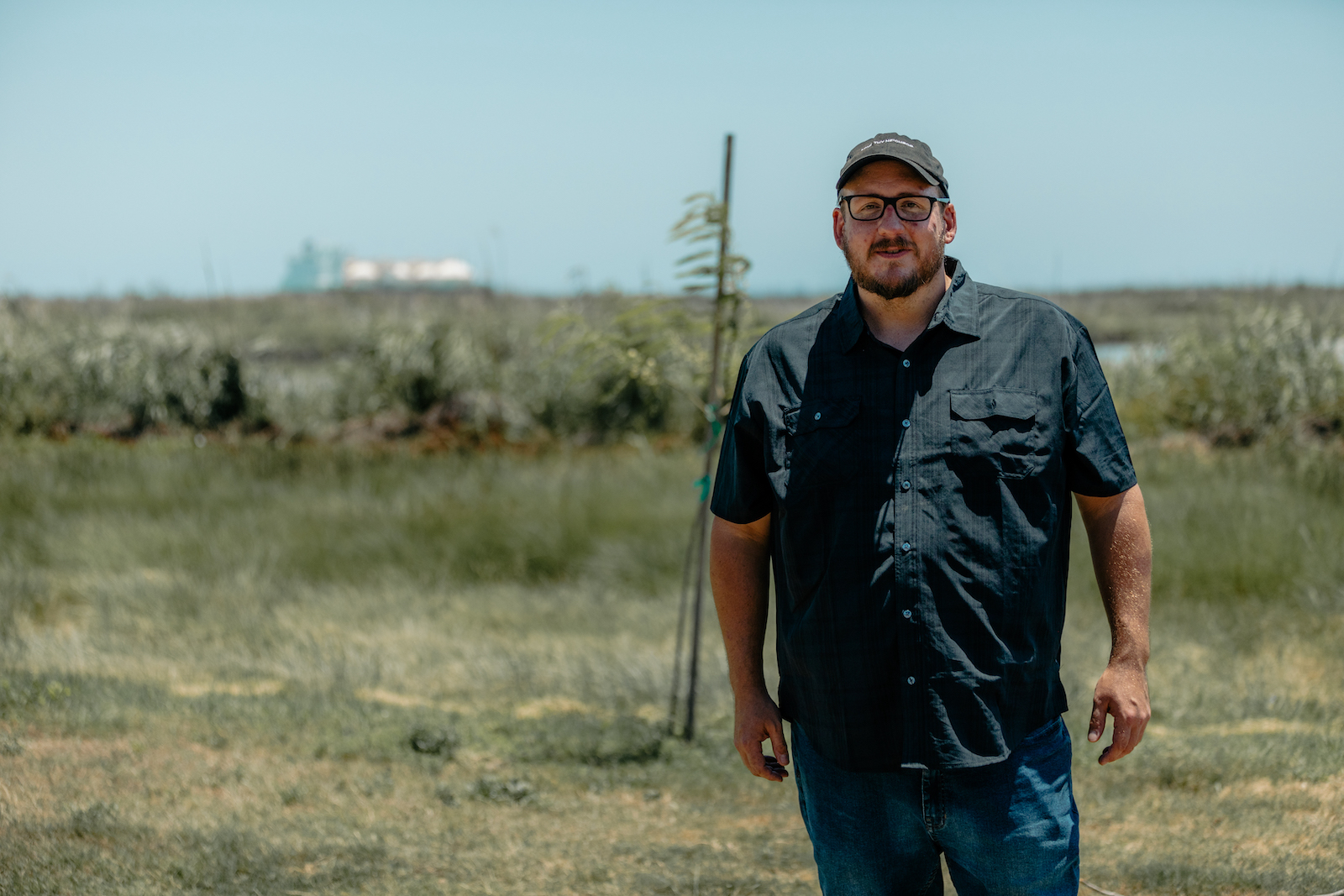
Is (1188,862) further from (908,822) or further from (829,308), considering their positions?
(829,308)

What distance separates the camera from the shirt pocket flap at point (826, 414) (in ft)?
8.27

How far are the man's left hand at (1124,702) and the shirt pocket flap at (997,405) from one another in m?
0.58

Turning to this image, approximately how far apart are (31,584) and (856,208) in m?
8.21

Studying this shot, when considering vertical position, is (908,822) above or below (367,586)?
above

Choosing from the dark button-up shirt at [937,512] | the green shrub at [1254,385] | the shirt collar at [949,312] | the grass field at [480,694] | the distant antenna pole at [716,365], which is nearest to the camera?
the dark button-up shirt at [937,512]

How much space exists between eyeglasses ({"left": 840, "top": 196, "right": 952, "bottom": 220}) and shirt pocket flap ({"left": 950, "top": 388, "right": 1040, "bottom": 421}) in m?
0.39

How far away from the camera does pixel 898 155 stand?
2486 mm

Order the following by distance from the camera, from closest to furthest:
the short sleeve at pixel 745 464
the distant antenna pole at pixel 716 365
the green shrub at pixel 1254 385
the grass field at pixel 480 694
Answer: the short sleeve at pixel 745 464 → the grass field at pixel 480 694 → the distant antenna pole at pixel 716 365 → the green shrub at pixel 1254 385

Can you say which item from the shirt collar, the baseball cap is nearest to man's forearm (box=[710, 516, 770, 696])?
the shirt collar

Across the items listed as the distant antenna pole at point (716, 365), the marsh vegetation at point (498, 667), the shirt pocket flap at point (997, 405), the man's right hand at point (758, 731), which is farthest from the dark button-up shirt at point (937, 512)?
the distant antenna pole at point (716, 365)

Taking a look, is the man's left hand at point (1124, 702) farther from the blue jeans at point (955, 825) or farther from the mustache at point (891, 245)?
the mustache at point (891, 245)

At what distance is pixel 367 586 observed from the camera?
9516 millimetres

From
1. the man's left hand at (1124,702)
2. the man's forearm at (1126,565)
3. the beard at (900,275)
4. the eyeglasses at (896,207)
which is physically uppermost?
the eyeglasses at (896,207)

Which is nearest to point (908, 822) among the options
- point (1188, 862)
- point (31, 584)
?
point (1188, 862)
